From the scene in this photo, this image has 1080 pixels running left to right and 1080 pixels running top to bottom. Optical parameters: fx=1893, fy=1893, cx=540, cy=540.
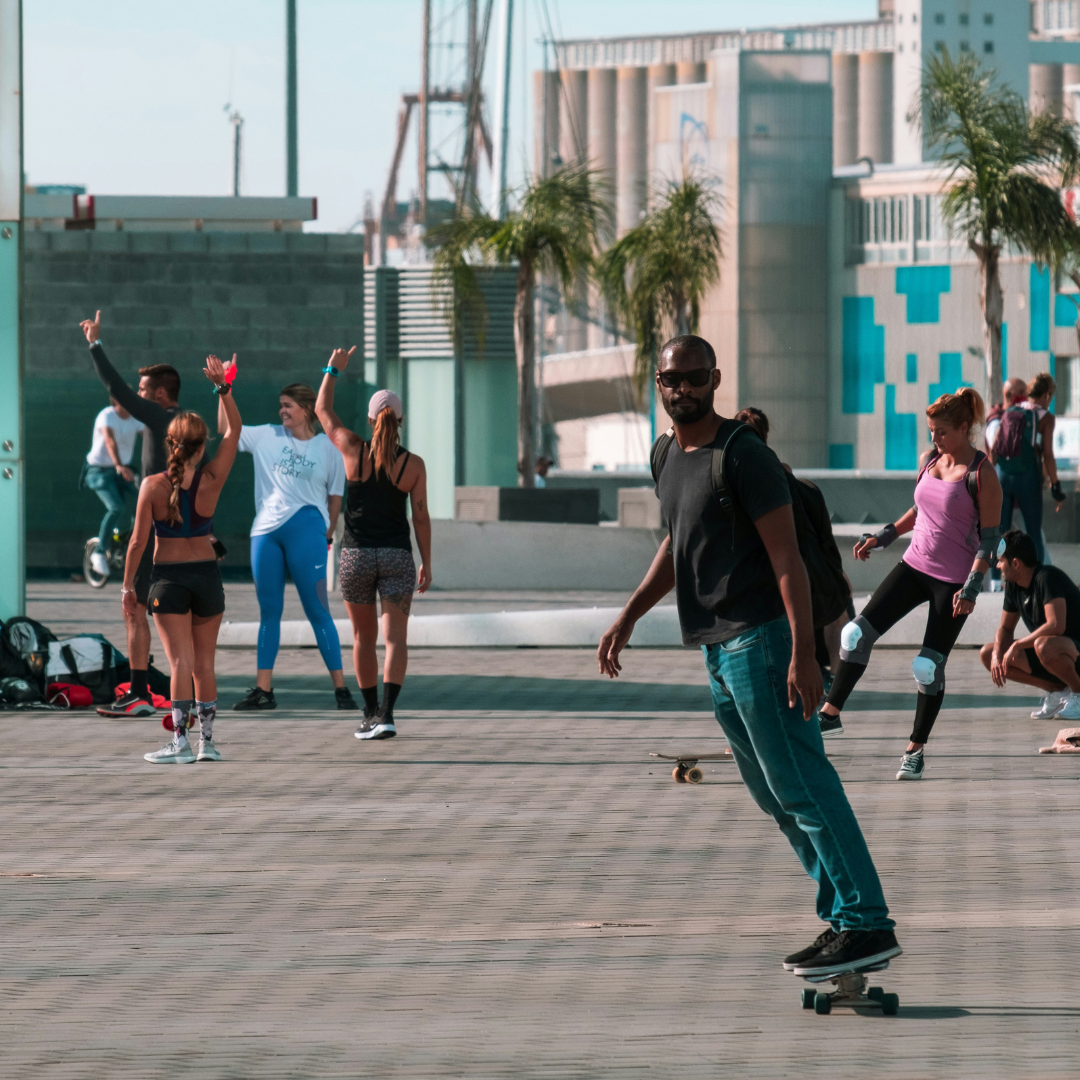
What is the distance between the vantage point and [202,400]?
22156 millimetres

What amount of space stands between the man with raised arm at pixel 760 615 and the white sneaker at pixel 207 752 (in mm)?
4769

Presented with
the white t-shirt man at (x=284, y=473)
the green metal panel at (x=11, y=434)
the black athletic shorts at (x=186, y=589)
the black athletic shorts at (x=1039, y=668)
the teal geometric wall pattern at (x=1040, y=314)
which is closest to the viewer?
the black athletic shorts at (x=186, y=589)

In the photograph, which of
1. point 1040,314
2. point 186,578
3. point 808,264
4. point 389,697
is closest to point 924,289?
point 808,264

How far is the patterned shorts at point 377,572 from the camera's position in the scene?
9875mm

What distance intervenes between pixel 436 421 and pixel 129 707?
48.8ft

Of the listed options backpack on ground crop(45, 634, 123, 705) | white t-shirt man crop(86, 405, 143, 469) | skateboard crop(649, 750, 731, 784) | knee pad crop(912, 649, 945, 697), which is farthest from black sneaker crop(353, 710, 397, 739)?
white t-shirt man crop(86, 405, 143, 469)

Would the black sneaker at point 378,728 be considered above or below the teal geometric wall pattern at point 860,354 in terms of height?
below

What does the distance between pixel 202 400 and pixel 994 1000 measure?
18272mm

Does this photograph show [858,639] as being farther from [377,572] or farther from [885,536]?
[377,572]

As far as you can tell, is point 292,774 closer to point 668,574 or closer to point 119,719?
point 119,719

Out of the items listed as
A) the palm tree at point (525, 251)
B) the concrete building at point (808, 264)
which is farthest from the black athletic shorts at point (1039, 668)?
the concrete building at point (808, 264)

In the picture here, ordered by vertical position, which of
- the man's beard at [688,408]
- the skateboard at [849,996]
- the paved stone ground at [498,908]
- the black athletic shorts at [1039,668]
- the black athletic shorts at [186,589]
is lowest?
the paved stone ground at [498,908]

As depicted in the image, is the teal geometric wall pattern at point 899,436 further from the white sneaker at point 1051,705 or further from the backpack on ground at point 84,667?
the backpack on ground at point 84,667

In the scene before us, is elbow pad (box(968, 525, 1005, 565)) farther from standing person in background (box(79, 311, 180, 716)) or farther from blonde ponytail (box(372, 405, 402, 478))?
standing person in background (box(79, 311, 180, 716))
